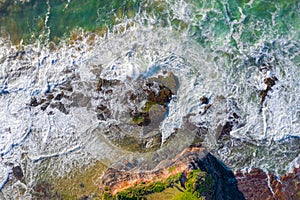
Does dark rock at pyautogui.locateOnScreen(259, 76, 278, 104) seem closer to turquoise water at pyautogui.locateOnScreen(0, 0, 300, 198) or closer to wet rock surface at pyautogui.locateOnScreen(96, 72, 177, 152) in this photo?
turquoise water at pyautogui.locateOnScreen(0, 0, 300, 198)

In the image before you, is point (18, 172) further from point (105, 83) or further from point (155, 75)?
point (155, 75)

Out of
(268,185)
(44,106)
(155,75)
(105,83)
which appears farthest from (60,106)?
(268,185)

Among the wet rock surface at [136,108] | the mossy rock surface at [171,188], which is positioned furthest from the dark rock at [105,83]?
the mossy rock surface at [171,188]

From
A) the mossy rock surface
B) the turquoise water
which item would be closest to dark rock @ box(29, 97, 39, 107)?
the turquoise water

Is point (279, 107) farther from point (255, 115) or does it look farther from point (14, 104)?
point (14, 104)

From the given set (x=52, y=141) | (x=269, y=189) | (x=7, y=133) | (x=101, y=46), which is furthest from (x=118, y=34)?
(x=269, y=189)

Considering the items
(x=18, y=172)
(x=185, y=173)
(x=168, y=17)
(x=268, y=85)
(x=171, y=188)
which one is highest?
(x=168, y=17)
